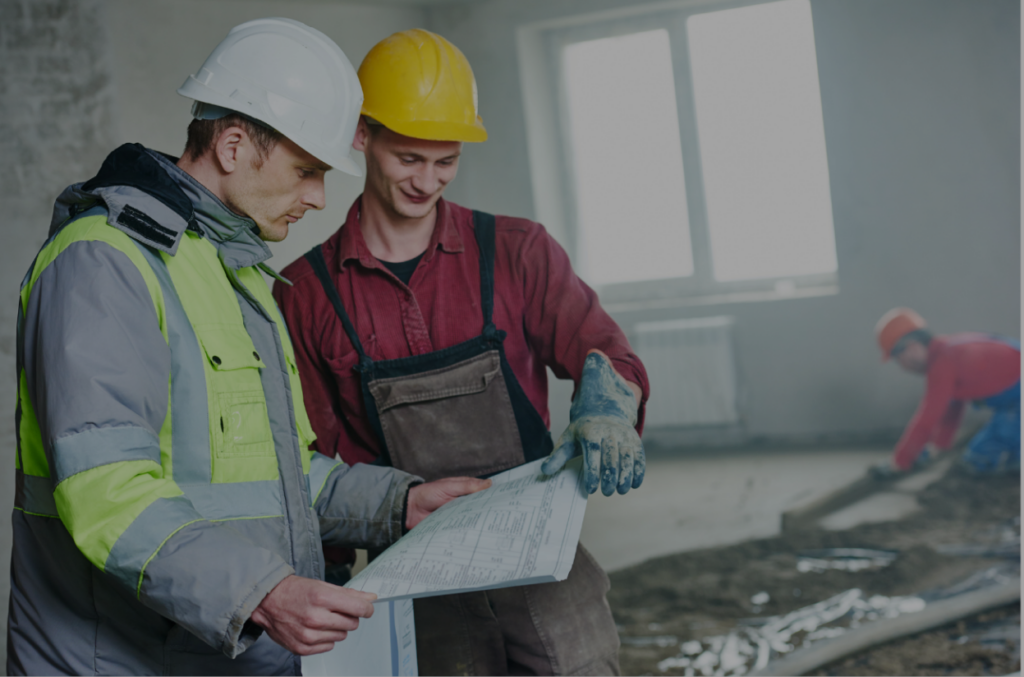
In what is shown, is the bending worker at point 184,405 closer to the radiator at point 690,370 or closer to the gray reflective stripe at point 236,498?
the gray reflective stripe at point 236,498

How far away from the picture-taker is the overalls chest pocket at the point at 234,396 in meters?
1.21

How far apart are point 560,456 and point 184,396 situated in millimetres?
629

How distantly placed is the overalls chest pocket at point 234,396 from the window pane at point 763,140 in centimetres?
514

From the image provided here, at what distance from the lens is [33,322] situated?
3.64ft

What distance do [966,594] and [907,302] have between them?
2754mm

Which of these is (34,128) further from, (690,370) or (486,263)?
(690,370)

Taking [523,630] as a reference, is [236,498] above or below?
above

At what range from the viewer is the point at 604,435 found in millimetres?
1461

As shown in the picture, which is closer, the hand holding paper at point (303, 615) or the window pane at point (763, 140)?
the hand holding paper at point (303, 615)

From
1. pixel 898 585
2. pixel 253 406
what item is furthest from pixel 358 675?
pixel 898 585

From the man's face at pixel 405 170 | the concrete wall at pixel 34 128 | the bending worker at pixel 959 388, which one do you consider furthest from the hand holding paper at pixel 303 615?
the bending worker at pixel 959 388

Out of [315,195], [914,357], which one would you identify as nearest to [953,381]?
Answer: [914,357]

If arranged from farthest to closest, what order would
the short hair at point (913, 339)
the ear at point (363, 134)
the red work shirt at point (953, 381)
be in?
the short hair at point (913, 339) < the red work shirt at point (953, 381) < the ear at point (363, 134)

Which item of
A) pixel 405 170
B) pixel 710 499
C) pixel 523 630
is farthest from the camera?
pixel 710 499
